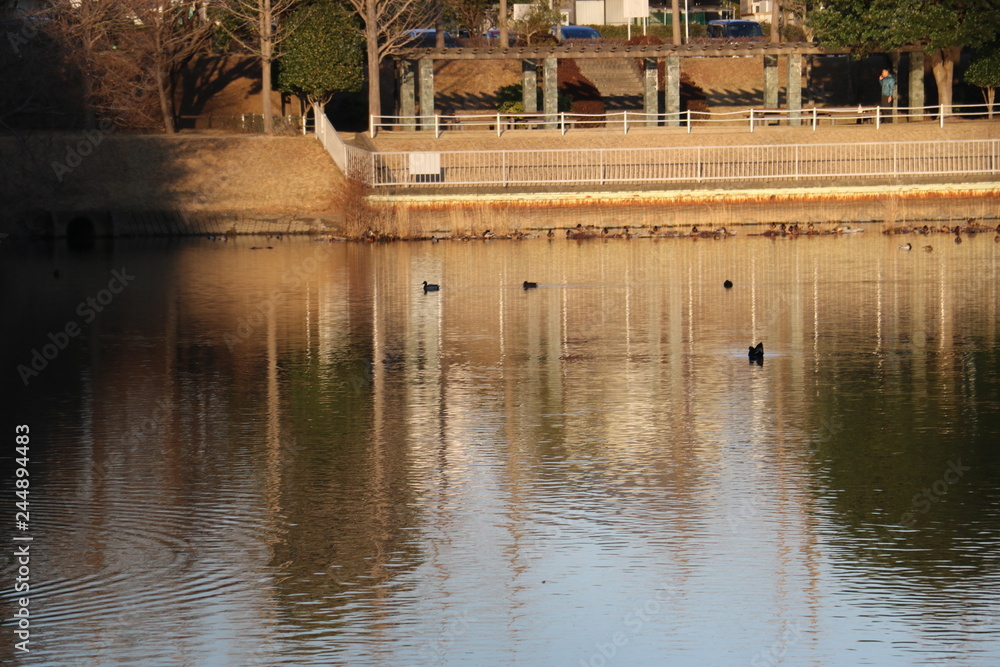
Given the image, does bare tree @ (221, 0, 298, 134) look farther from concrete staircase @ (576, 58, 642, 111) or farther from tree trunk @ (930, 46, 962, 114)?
tree trunk @ (930, 46, 962, 114)

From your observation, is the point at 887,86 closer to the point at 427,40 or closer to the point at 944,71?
the point at 944,71

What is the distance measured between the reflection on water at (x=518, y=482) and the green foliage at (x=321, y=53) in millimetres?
26835

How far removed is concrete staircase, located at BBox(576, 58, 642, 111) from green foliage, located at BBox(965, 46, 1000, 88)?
15.1m

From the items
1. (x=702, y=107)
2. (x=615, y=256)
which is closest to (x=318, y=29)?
(x=702, y=107)

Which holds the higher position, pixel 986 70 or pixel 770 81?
pixel 770 81

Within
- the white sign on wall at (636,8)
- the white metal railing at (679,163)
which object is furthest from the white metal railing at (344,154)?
the white sign on wall at (636,8)

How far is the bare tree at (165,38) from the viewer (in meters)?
50.0

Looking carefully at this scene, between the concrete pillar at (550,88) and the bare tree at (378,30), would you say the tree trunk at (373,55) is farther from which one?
the concrete pillar at (550,88)

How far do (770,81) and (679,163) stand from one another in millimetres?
11840

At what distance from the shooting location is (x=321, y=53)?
51812 mm

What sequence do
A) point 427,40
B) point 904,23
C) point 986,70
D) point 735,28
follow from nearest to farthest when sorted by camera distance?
point 904,23 → point 986,70 → point 427,40 → point 735,28

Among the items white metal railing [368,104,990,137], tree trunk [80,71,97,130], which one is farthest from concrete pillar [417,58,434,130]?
tree trunk [80,71,97,130]

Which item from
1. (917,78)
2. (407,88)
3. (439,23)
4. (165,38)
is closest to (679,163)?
(439,23)

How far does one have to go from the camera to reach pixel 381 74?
63.8 metres
